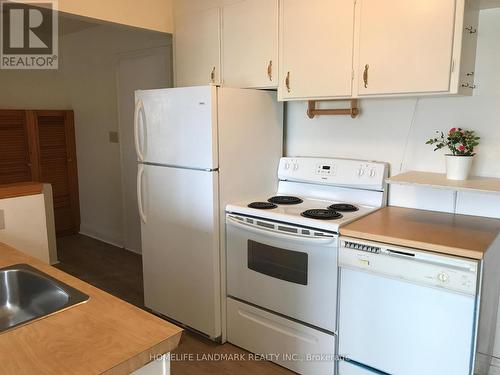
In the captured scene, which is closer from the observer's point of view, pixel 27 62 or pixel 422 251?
pixel 422 251

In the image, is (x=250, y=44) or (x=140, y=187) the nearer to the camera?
(x=250, y=44)

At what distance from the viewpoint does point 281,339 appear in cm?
237

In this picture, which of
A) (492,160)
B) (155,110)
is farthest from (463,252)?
(155,110)

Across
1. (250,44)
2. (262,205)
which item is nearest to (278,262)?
(262,205)

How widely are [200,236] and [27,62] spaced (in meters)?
3.35

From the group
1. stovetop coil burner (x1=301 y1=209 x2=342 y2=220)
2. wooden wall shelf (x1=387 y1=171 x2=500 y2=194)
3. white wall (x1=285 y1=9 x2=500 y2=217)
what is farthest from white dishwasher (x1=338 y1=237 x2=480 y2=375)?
white wall (x1=285 y1=9 x2=500 y2=217)

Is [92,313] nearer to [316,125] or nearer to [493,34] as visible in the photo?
[316,125]

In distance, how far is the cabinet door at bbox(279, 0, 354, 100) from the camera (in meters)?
2.24

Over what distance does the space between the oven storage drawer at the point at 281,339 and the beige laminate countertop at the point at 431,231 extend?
62 centimetres

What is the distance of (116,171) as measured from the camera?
4477mm

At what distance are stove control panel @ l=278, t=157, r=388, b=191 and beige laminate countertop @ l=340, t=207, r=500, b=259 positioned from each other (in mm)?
225

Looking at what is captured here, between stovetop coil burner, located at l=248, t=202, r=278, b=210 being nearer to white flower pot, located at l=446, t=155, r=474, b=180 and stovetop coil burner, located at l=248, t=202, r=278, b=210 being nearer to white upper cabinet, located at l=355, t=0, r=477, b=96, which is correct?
white upper cabinet, located at l=355, t=0, r=477, b=96

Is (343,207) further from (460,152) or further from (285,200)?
(460,152)

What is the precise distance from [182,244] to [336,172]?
110 centimetres
